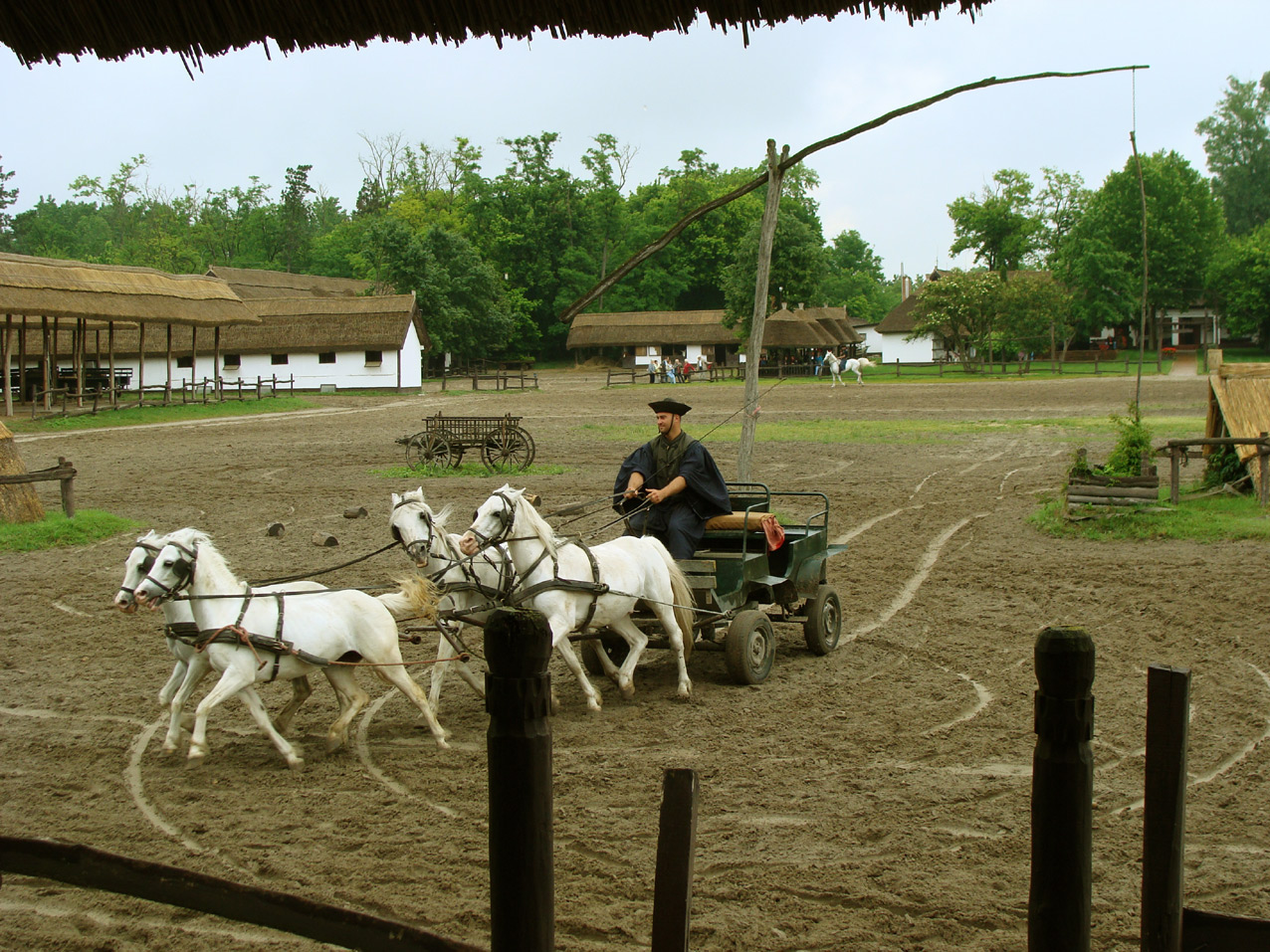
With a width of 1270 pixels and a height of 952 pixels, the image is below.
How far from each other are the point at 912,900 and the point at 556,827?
6.02 feet

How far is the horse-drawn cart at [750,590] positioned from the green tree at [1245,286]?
63.2 meters

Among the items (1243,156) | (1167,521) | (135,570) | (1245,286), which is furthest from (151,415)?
(1243,156)

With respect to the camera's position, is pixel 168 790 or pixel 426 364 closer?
pixel 168 790

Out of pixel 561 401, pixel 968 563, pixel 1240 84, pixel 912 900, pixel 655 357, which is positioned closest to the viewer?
pixel 912 900

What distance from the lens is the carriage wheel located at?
9188 mm

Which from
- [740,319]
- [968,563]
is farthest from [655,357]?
[968,563]

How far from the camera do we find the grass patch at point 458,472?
67.8ft

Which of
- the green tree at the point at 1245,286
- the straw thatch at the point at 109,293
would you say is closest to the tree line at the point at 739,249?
the green tree at the point at 1245,286

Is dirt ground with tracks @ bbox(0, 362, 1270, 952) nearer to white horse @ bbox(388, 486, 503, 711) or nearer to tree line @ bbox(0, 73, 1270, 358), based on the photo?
white horse @ bbox(388, 486, 503, 711)

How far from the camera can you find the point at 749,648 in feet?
27.3

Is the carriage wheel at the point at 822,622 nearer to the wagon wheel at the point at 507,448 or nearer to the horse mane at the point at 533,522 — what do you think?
the horse mane at the point at 533,522

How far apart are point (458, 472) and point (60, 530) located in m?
8.11

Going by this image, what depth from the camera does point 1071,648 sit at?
6.67 feet

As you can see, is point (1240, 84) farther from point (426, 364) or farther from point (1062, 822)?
point (1062, 822)
